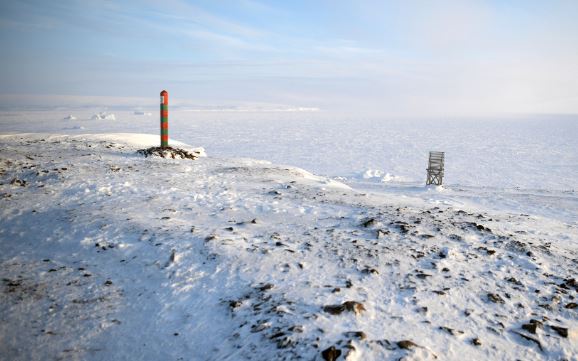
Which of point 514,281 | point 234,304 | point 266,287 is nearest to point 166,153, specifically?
point 266,287

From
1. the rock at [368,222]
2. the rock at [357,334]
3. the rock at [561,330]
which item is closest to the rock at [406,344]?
the rock at [357,334]

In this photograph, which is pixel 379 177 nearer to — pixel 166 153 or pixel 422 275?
pixel 166 153

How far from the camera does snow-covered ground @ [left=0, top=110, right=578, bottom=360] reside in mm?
3148

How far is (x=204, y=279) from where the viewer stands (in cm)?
414

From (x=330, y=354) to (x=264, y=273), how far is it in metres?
1.58

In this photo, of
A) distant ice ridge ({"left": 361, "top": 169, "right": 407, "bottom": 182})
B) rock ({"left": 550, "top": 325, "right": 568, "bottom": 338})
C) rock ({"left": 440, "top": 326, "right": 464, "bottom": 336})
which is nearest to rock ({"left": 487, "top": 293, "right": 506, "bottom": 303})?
rock ({"left": 550, "top": 325, "right": 568, "bottom": 338})

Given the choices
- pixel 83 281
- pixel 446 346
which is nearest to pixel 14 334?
pixel 83 281

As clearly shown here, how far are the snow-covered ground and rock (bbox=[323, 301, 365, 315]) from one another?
0.01 meters

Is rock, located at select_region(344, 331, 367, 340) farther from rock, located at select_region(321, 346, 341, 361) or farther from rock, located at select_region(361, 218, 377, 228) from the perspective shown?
rock, located at select_region(361, 218, 377, 228)

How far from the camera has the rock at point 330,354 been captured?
278cm

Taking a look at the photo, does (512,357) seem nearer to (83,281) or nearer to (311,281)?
(311,281)

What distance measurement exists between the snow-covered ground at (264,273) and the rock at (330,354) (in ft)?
0.08

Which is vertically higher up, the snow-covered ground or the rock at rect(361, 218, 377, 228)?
the rock at rect(361, 218, 377, 228)

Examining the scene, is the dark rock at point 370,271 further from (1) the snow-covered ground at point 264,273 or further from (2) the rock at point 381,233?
(2) the rock at point 381,233
